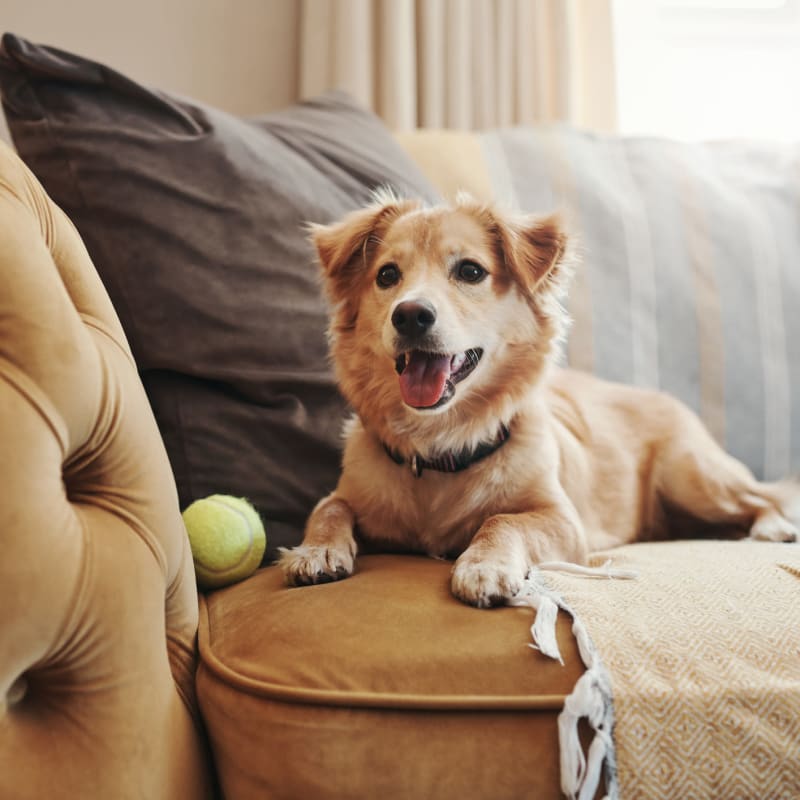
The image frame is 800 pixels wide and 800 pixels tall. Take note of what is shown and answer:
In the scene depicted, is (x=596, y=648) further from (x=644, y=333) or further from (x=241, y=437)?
(x=644, y=333)

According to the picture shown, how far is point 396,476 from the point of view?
1.39 meters

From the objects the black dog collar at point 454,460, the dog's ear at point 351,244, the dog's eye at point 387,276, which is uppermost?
the dog's ear at point 351,244

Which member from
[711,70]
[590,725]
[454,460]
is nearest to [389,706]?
[590,725]

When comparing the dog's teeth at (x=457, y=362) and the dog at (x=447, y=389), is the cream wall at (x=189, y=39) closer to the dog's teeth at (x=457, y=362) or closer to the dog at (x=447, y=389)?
the dog at (x=447, y=389)

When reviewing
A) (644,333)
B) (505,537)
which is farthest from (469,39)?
(505,537)

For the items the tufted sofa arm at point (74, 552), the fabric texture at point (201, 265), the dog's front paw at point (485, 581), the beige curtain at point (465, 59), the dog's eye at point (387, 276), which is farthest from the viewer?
the beige curtain at point (465, 59)

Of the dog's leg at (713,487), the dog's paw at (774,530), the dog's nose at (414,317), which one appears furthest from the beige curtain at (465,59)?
the dog's paw at (774,530)

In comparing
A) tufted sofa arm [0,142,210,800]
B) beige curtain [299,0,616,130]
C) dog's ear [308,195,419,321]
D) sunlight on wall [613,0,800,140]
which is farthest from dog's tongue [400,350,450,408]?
sunlight on wall [613,0,800,140]

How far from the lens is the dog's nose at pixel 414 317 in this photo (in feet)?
4.15

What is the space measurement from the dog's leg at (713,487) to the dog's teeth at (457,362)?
29.2 inches

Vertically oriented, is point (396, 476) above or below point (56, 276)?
below

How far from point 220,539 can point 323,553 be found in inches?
6.7

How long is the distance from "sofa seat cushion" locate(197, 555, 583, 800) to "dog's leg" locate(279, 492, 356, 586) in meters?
0.18

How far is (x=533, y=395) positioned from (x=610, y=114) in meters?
1.75
